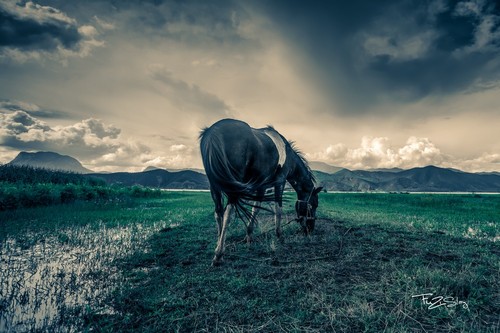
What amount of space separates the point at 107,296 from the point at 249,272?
2296 millimetres

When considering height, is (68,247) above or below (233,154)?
below

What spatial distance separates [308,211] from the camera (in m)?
7.92

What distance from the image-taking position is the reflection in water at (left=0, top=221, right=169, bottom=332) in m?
3.16

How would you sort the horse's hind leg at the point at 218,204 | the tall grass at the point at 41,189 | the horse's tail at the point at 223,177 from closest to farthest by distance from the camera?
the horse's tail at the point at 223,177 < the horse's hind leg at the point at 218,204 < the tall grass at the point at 41,189

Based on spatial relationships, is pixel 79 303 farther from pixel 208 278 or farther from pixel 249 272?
pixel 249 272

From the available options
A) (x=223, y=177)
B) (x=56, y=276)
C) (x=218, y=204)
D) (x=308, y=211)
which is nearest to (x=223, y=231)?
(x=218, y=204)

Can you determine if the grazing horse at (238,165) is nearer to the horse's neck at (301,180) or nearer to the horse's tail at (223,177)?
the horse's tail at (223,177)

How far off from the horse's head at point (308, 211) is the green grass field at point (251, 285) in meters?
0.85

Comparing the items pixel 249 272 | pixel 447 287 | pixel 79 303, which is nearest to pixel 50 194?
pixel 79 303

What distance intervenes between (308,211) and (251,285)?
4395 mm

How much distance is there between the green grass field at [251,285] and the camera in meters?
2.93

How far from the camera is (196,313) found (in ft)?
10.2

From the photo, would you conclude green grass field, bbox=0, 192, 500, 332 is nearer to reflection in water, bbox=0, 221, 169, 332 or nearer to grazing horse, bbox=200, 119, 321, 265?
reflection in water, bbox=0, 221, 169, 332

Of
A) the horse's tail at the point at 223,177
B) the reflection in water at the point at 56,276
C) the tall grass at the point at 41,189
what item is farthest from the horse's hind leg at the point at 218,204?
the tall grass at the point at 41,189
